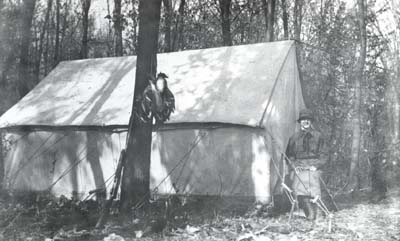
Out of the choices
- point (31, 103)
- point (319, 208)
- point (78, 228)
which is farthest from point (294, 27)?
point (78, 228)

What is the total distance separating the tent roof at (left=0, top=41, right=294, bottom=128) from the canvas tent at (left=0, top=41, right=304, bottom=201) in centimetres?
2

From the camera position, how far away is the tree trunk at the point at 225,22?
19000 mm

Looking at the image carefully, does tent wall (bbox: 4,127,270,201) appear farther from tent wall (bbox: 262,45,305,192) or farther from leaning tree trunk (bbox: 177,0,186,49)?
leaning tree trunk (bbox: 177,0,186,49)

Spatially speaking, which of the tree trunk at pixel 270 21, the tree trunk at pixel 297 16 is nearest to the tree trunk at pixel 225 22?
the tree trunk at pixel 270 21

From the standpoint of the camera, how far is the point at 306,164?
24.9ft

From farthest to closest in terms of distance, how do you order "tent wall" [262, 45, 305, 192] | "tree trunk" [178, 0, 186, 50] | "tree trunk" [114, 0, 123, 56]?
"tree trunk" [178, 0, 186, 50]
"tree trunk" [114, 0, 123, 56]
"tent wall" [262, 45, 305, 192]

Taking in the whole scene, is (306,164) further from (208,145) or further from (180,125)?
(180,125)

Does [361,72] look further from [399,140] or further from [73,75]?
[73,75]

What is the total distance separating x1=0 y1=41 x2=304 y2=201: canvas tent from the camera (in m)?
8.69

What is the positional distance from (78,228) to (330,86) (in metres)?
7.79

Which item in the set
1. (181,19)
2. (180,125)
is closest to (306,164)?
(180,125)

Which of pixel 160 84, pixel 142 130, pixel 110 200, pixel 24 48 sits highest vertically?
pixel 24 48

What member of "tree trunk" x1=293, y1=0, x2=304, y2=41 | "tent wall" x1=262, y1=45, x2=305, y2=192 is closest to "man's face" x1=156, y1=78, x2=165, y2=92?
"tent wall" x1=262, y1=45, x2=305, y2=192

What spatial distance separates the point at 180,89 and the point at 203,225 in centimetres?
399
